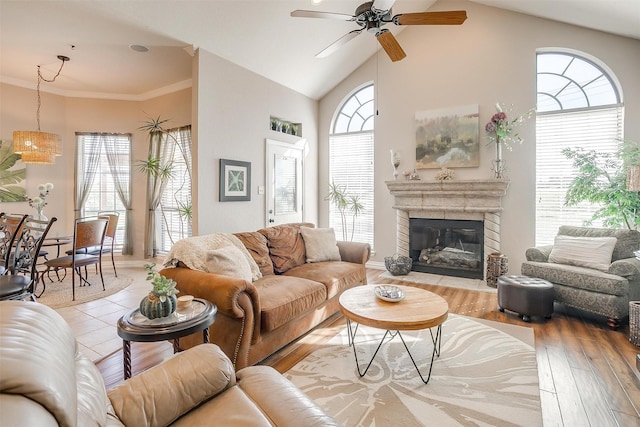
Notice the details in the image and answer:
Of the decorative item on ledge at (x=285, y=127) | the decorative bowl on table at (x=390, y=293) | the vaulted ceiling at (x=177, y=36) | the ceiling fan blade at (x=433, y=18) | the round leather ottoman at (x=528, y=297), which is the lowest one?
the round leather ottoman at (x=528, y=297)

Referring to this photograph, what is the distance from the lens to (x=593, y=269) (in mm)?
3371

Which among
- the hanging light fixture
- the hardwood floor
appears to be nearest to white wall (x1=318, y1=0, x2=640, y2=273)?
the hardwood floor

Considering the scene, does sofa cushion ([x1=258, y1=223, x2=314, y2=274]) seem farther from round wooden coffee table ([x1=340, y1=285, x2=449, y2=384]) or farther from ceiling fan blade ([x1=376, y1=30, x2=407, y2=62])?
ceiling fan blade ([x1=376, y1=30, x2=407, y2=62])

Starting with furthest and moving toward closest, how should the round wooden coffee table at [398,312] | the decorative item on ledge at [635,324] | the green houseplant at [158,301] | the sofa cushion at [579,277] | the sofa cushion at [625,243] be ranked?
the sofa cushion at [625,243]
the sofa cushion at [579,277]
the decorative item on ledge at [635,324]
the round wooden coffee table at [398,312]
the green houseplant at [158,301]

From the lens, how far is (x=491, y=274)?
450 cm

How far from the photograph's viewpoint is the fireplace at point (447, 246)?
4941mm

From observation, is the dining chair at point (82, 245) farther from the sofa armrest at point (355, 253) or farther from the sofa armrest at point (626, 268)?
the sofa armrest at point (626, 268)

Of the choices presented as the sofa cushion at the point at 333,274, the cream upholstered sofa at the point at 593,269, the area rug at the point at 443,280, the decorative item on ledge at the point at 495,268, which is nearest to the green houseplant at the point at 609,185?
the cream upholstered sofa at the point at 593,269

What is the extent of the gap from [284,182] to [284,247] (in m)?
1.95

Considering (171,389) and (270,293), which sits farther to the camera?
(270,293)

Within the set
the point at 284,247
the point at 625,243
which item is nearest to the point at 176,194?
the point at 284,247

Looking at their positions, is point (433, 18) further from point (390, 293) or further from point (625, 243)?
point (625, 243)

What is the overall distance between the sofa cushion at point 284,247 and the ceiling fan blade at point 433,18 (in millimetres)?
2460

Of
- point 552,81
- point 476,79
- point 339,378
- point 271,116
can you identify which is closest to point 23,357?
point 339,378
